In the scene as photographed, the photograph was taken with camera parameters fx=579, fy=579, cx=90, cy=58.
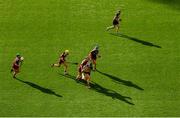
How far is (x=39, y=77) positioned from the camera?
106ft

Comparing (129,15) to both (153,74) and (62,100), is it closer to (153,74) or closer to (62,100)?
(153,74)

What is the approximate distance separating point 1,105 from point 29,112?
163 cm

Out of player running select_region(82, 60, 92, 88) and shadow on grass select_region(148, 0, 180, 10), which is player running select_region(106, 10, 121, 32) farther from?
player running select_region(82, 60, 92, 88)

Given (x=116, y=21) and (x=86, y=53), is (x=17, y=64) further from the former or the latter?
(x=116, y=21)

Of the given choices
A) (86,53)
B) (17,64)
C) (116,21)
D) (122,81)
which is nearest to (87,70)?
(122,81)

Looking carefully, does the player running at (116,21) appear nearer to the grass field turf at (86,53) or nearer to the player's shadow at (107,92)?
A: the grass field turf at (86,53)

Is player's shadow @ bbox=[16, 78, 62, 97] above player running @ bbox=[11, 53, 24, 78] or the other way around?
the other way around

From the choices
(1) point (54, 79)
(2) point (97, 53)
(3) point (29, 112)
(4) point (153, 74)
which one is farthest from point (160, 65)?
(3) point (29, 112)

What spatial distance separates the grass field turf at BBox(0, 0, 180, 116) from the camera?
98.4 ft

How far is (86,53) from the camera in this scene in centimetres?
3453

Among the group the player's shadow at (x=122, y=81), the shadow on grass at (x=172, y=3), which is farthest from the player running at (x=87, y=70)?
the shadow on grass at (x=172, y=3)

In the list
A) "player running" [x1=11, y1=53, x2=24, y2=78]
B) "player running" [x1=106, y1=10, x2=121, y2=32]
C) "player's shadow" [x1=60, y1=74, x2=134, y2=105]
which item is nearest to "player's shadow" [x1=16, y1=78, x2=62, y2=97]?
"player running" [x1=11, y1=53, x2=24, y2=78]

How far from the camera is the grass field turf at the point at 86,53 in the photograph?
98.4 feet

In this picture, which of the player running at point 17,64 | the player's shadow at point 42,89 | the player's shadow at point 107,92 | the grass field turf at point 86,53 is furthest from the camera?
the player running at point 17,64
